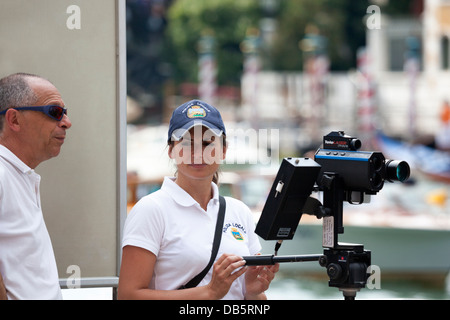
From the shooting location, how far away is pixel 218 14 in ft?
136

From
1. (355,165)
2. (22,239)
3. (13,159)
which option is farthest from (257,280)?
(13,159)

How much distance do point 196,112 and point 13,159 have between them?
564mm

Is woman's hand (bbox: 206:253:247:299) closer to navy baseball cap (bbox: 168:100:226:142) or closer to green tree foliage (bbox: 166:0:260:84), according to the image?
navy baseball cap (bbox: 168:100:226:142)

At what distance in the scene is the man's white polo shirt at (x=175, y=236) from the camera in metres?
2.43

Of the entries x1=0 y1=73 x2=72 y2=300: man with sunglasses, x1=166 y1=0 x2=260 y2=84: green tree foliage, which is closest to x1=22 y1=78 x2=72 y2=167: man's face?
x1=0 y1=73 x2=72 y2=300: man with sunglasses

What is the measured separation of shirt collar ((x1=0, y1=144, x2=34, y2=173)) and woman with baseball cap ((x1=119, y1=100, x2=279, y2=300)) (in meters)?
0.35

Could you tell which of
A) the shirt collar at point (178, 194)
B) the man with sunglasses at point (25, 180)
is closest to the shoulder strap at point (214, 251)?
the shirt collar at point (178, 194)

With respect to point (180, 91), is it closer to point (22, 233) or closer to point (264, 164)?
point (264, 164)

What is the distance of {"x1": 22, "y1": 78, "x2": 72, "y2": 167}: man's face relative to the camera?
246cm

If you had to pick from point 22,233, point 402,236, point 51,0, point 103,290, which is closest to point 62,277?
point 103,290

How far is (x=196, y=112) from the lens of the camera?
2.51 meters

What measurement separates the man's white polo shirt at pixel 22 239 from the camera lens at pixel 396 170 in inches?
41.7

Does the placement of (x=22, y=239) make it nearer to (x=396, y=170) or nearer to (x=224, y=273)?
(x=224, y=273)

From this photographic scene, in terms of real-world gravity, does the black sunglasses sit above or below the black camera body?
above
